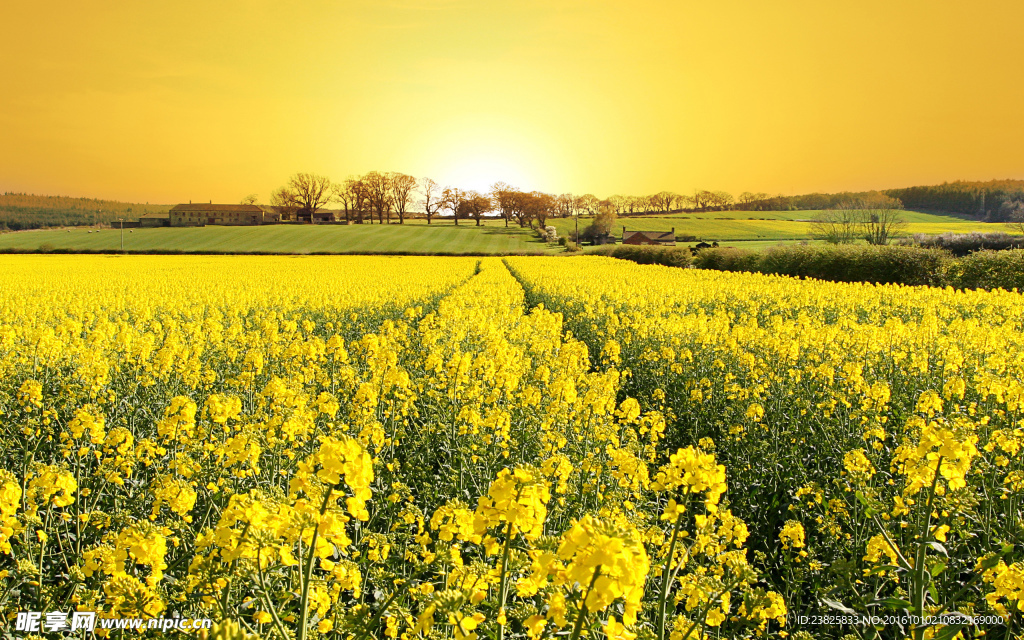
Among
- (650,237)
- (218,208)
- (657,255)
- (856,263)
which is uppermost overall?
(218,208)

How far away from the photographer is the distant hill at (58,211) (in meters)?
118

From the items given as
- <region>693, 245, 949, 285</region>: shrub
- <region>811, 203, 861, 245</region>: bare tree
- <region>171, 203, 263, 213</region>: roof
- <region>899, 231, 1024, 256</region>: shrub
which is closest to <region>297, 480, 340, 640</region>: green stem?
<region>693, 245, 949, 285</region>: shrub

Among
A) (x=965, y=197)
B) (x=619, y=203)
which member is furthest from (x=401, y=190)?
(x=965, y=197)

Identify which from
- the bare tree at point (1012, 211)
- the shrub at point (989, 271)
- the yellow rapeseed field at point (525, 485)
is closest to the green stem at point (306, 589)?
the yellow rapeseed field at point (525, 485)

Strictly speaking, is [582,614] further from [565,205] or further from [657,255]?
[565,205]

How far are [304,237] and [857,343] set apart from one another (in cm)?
8286

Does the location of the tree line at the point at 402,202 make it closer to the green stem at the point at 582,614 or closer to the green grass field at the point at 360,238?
the green grass field at the point at 360,238

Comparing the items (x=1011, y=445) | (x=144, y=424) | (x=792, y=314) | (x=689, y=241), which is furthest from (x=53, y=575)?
(x=689, y=241)

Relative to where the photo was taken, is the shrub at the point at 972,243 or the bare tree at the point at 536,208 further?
the bare tree at the point at 536,208

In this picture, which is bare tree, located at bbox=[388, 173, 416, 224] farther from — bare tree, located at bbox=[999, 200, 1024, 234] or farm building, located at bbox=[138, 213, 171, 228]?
bare tree, located at bbox=[999, 200, 1024, 234]

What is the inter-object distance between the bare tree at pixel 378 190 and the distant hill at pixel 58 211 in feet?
186

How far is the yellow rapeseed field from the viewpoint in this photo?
2.32 m

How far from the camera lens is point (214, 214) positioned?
4894 inches

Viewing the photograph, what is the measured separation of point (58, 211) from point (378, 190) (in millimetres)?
95694
